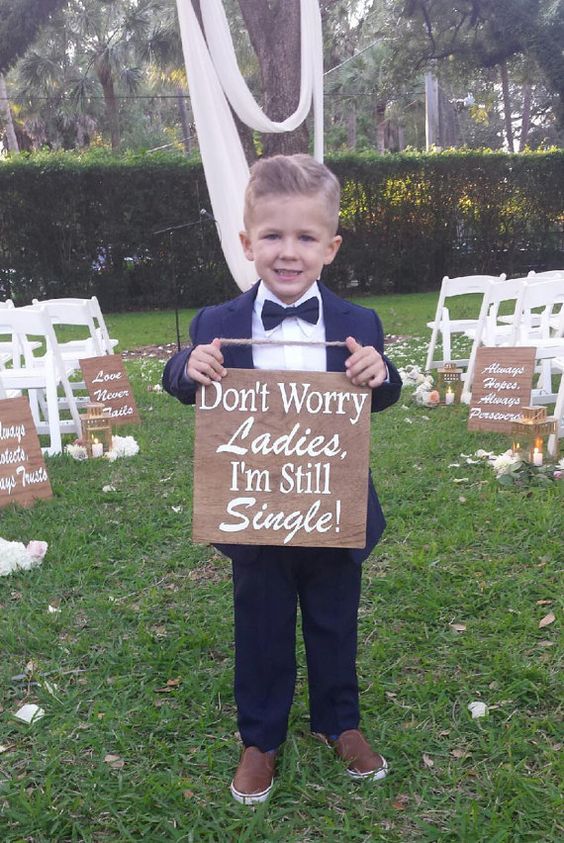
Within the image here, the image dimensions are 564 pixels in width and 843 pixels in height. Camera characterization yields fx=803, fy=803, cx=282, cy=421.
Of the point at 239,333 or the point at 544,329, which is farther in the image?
the point at 544,329

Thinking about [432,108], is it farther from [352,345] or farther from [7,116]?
[352,345]

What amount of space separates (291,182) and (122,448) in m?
3.95

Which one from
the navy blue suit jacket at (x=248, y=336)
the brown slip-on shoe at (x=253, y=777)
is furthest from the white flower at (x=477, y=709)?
the navy blue suit jacket at (x=248, y=336)

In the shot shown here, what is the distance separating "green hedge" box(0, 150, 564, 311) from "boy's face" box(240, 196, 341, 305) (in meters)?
12.0

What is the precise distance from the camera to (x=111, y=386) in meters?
6.39

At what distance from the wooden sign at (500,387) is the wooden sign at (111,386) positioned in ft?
8.86

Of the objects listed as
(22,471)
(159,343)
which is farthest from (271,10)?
(22,471)

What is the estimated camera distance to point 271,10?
9.77m

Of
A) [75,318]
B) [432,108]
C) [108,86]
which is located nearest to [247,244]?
[75,318]

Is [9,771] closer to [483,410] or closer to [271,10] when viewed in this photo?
[483,410]

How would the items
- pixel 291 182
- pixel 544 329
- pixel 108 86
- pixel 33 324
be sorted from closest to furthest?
1. pixel 291 182
2. pixel 33 324
3. pixel 544 329
4. pixel 108 86

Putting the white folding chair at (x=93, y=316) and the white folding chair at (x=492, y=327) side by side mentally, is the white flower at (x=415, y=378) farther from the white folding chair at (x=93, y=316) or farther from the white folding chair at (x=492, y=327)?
the white folding chair at (x=93, y=316)

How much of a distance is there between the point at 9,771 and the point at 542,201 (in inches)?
657

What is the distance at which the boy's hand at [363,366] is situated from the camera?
1.89 metres
